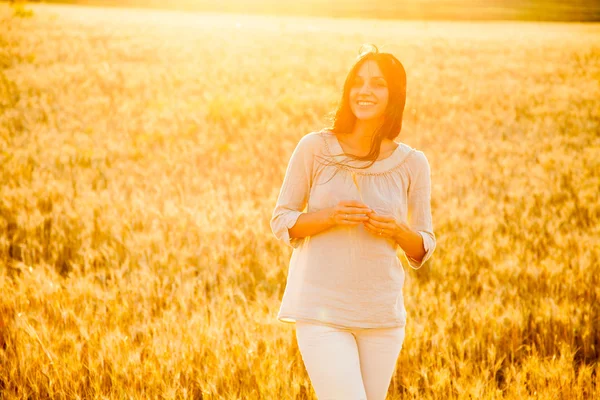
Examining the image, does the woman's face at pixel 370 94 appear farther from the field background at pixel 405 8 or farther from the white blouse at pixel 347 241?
the field background at pixel 405 8

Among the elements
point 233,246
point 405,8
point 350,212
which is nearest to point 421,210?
point 350,212

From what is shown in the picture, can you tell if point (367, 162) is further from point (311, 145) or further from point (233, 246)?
point (233, 246)

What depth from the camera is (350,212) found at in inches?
97.7

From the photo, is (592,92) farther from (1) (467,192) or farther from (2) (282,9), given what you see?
(2) (282,9)

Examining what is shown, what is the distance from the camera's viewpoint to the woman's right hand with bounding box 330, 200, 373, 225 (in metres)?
2.47

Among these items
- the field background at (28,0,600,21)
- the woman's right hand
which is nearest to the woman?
the woman's right hand

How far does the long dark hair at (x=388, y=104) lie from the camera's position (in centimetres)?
275

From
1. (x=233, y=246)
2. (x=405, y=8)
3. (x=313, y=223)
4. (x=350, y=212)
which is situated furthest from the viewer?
(x=405, y=8)

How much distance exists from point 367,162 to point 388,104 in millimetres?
298

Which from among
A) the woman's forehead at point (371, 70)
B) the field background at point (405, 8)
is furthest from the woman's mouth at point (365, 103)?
the field background at point (405, 8)

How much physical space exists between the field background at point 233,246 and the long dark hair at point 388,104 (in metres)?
1.26

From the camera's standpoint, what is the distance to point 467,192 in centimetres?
748

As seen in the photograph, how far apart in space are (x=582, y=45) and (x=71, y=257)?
2879cm

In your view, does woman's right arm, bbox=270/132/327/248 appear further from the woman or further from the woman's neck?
the woman's neck
